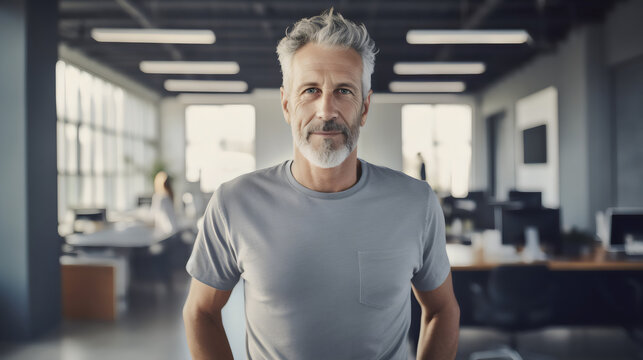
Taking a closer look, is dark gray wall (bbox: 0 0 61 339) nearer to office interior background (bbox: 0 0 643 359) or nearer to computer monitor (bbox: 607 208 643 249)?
office interior background (bbox: 0 0 643 359)

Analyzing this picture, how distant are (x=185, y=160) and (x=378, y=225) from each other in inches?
548

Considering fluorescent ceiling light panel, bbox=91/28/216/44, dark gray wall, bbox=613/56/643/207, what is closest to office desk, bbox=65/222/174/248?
fluorescent ceiling light panel, bbox=91/28/216/44

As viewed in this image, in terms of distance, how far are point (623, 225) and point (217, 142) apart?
39.0 ft

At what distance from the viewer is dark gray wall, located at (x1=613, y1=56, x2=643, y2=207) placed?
251 inches

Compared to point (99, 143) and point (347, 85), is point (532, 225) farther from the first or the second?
point (99, 143)

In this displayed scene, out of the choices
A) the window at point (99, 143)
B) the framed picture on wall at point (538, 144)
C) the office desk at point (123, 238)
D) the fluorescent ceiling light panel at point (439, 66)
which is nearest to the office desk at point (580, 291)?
the office desk at point (123, 238)

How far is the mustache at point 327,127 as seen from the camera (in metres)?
1.14

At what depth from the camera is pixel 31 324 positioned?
15.1 feet

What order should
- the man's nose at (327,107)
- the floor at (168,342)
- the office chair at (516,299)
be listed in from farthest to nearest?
the floor at (168,342)
the office chair at (516,299)
the man's nose at (327,107)

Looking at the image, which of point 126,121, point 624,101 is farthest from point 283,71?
point 126,121

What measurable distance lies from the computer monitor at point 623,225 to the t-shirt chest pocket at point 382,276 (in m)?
4.27

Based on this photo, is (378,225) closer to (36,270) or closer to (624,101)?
(36,270)

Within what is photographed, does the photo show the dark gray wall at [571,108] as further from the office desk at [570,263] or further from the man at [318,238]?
the man at [318,238]

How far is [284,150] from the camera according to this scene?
13781 millimetres
